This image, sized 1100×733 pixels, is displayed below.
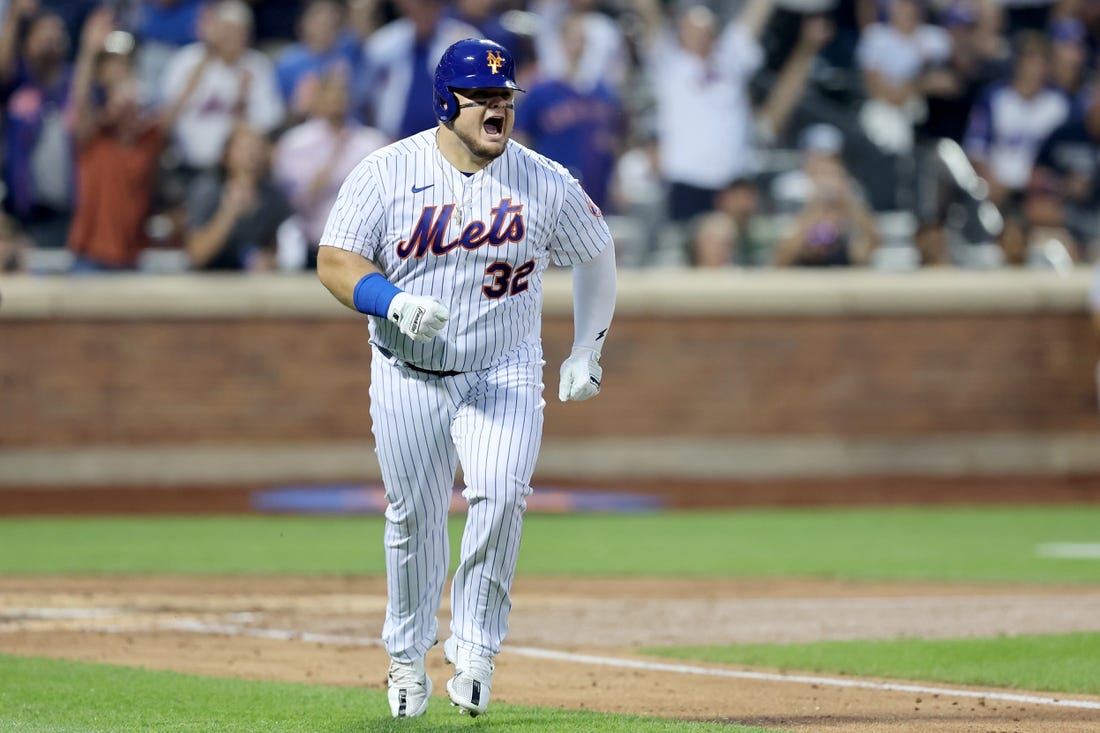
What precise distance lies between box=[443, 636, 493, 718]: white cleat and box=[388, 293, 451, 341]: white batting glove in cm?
106

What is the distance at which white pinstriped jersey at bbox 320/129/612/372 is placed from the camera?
566 cm

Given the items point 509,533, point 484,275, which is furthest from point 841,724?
point 484,275

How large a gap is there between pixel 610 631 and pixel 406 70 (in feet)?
24.8

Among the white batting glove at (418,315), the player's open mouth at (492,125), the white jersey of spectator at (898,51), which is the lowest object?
the white jersey of spectator at (898,51)

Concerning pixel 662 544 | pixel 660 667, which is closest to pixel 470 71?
pixel 660 667

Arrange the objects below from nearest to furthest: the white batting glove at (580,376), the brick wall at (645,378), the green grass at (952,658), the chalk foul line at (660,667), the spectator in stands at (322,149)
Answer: the white batting glove at (580,376)
the chalk foul line at (660,667)
the green grass at (952,658)
the spectator in stands at (322,149)
the brick wall at (645,378)

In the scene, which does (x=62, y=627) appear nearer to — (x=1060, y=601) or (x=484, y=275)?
(x=484, y=275)

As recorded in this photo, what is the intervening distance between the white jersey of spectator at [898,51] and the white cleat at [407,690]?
1218cm

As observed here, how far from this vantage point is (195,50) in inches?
594

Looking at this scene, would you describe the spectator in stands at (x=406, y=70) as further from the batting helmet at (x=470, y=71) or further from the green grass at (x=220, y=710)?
the batting helmet at (x=470, y=71)

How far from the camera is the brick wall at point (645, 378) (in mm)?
15414

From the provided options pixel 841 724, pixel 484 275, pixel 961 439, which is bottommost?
pixel 961 439

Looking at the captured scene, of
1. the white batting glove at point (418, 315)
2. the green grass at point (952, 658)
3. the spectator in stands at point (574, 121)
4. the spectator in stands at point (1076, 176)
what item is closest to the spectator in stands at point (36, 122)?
the spectator in stands at point (574, 121)

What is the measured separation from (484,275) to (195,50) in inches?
395
